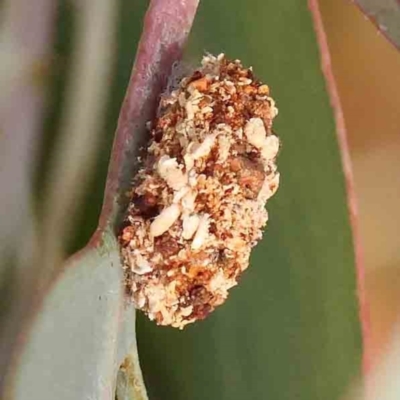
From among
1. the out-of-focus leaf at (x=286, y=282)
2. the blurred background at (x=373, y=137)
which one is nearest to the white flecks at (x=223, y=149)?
the out-of-focus leaf at (x=286, y=282)

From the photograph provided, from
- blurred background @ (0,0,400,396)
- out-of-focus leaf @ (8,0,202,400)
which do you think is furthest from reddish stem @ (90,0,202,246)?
blurred background @ (0,0,400,396)

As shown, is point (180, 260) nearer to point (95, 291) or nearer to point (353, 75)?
point (95, 291)

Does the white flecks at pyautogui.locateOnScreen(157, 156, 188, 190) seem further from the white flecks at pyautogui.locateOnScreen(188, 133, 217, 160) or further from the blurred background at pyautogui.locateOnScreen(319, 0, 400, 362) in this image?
the blurred background at pyautogui.locateOnScreen(319, 0, 400, 362)

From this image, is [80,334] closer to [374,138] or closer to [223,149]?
[223,149]

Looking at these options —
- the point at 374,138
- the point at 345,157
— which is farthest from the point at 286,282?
the point at 374,138

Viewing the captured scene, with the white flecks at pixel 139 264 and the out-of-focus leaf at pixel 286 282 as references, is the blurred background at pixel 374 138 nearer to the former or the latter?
the out-of-focus leaf at pixel 286 282
